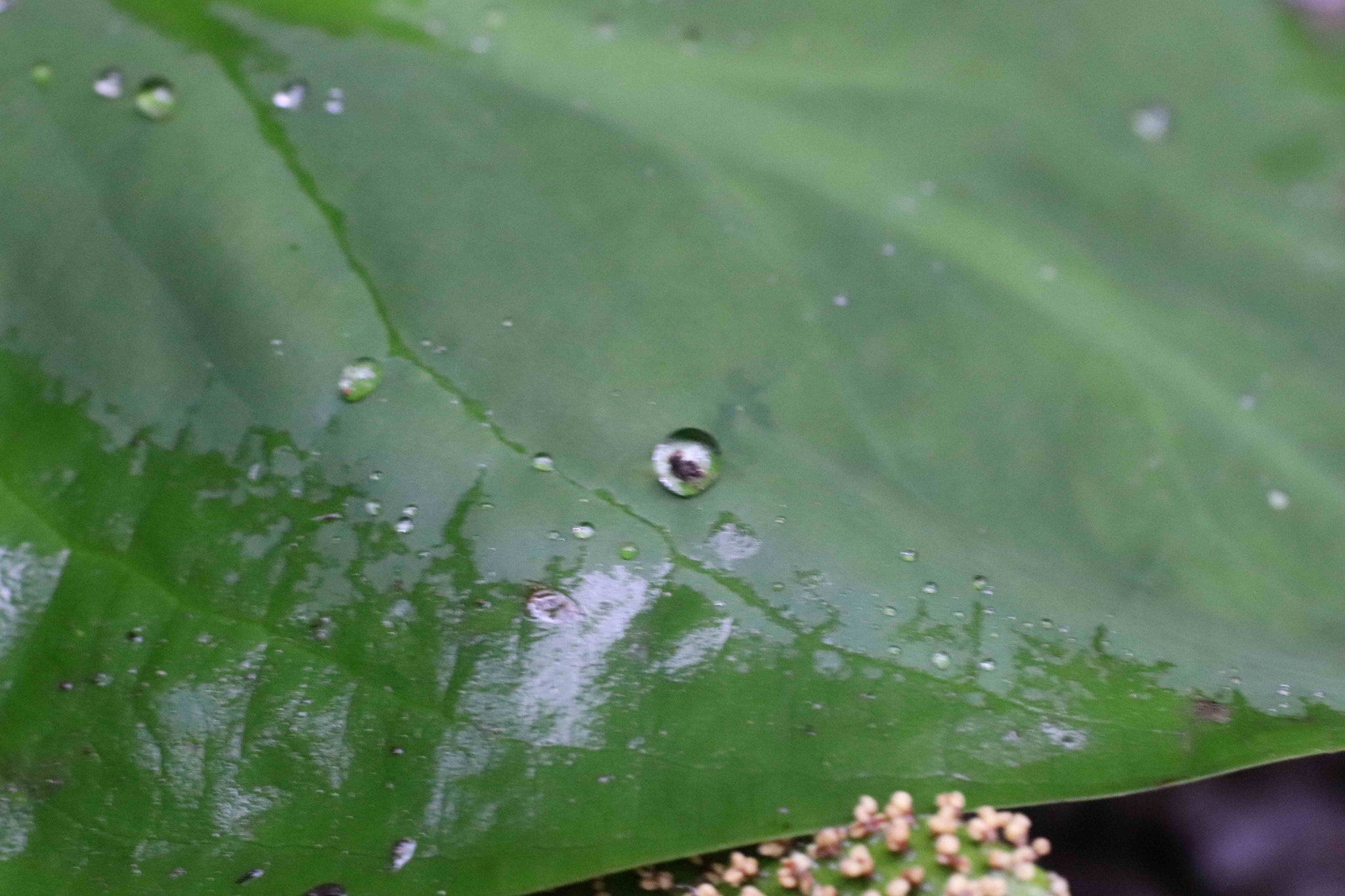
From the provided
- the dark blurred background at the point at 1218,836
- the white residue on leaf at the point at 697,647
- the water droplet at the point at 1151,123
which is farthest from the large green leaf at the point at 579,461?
the dark blurred background at the point at 1218,836

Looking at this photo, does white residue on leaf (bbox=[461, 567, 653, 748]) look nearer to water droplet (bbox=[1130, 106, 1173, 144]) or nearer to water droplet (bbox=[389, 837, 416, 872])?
water droplet (bbox=[389, 837, 416, 872])

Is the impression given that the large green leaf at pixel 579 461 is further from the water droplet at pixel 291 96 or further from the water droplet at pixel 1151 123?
the water droplet at pixel 1151 123

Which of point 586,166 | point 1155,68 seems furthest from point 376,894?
point 1155,68

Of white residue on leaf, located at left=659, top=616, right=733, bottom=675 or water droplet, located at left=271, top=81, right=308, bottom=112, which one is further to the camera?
water droplet, located at left=271, top=81, right=308, bottom=112

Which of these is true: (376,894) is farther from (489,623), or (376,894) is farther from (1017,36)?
(1017,36)

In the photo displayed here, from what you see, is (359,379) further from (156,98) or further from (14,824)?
(14,824)

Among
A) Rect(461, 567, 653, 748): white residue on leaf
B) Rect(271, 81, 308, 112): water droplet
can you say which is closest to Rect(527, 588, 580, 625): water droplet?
Rect(461, 567, 653, 748): white residue on leaf
